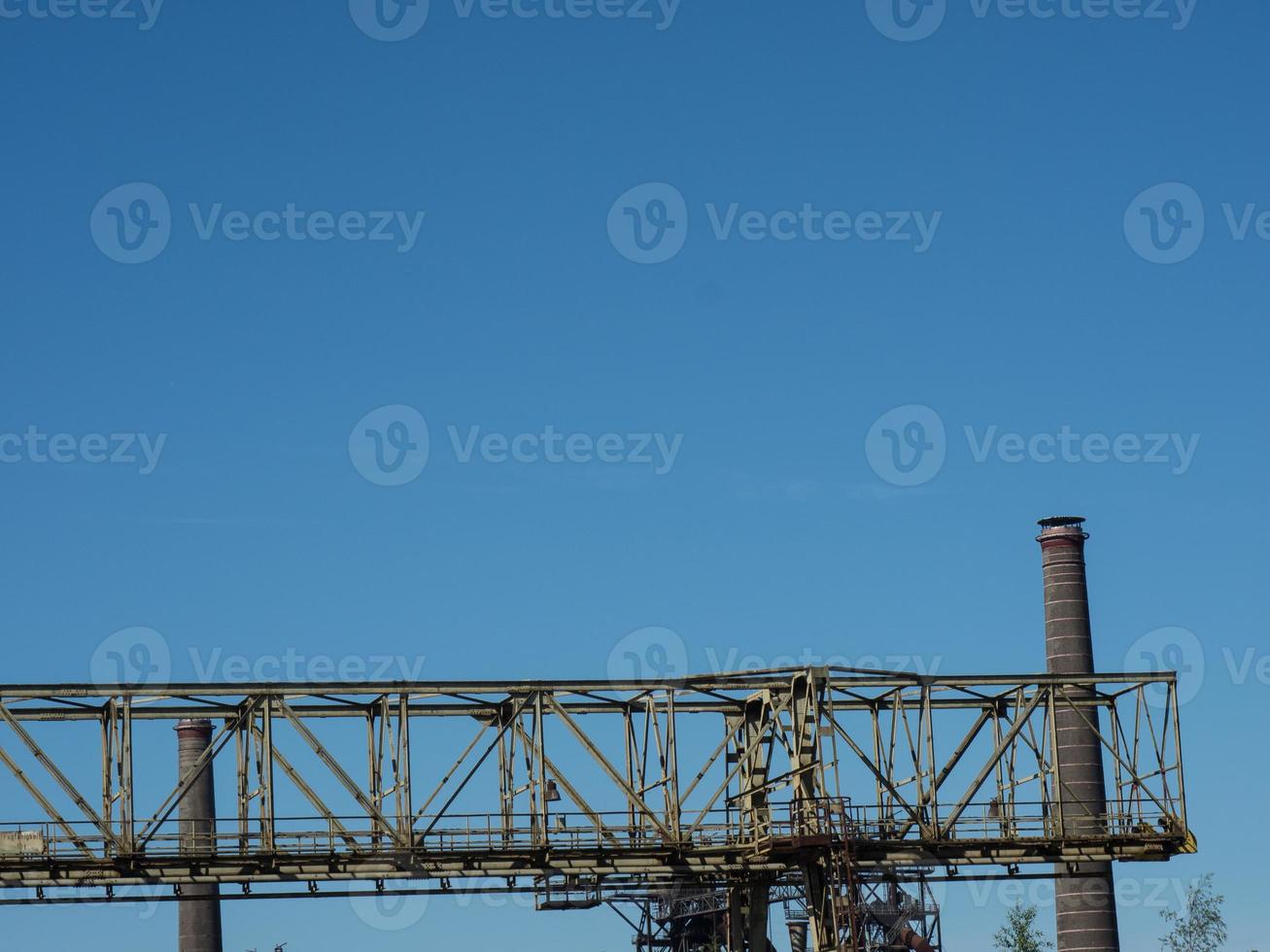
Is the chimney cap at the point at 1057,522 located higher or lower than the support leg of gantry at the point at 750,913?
higher

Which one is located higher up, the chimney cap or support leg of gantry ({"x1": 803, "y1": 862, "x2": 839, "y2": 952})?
the chimney cap

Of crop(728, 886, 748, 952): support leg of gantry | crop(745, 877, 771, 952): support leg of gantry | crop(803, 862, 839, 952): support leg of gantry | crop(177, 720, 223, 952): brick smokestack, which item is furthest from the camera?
crop(177, 720, 223, 952): brick smokestack

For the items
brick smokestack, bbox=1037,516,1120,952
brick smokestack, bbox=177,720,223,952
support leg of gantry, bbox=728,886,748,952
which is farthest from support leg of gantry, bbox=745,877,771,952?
brick smokestack, bbox=177,720,223,952

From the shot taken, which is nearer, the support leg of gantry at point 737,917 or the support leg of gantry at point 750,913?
the support leg of gantry at point 750,913

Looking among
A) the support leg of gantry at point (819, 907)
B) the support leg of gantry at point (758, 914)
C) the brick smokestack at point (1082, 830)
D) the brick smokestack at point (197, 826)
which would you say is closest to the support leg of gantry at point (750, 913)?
the support leg of gantry at point (758, 914)

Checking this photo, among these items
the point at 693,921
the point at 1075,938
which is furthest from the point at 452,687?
the point at 693,921

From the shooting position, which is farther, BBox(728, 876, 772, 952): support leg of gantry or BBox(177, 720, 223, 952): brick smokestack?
BBox(177, 720, 223, 952): brick smokestack

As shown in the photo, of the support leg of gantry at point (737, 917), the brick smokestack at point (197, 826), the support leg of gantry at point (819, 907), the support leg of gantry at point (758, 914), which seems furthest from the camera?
the brick smokestack at point (197, 826)

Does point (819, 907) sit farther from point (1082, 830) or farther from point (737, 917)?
point (1082, 830)

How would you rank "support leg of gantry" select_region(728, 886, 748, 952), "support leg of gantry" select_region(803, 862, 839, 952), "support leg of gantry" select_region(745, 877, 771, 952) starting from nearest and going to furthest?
"support leg of gantry" select_region(803, 862, 839, 952), "support leg of gantry" select_region(745, 877, 771, 952), "support leg of gantry" select_region(728, 886, 748, 952)

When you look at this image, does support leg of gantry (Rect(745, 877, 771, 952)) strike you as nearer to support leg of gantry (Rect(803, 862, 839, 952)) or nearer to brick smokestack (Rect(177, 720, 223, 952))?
support leg of gantry (Rect(803, 862, 839, 952))

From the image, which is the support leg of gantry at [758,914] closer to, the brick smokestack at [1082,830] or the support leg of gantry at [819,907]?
the support leg of gantry at [819,907]

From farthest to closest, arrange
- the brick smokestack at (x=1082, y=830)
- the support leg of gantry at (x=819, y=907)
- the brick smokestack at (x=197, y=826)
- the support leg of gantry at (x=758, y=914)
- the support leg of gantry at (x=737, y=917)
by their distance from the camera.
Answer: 1. the brick smokestack at (x=197, y=826)
2. the brick smokestack at (x=1082, y=830)
3. the support leg of gantry at (x=737, y=917)
4. the support leg of gantry at (x=758, y=914)
5. the support leg of gantry at (x=819, y=907)

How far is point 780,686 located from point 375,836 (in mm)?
9133
